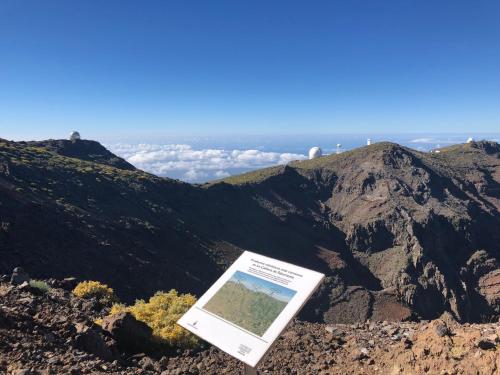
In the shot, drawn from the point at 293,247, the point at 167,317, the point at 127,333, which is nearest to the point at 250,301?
the point at 127,333

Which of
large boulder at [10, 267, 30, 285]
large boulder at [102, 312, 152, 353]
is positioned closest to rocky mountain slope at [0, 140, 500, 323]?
large boulder at [10, 267, 30, 285]

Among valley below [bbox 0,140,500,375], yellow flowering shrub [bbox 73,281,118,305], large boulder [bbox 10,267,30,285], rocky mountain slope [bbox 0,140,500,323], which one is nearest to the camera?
valley below [bbox 0,140,500,375]

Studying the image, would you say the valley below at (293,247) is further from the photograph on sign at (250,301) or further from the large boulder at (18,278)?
the photograph on sign at (250,301)

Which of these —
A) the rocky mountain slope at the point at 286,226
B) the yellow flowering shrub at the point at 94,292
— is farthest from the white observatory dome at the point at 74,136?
the yellow flowering shrub at the point at 94,292

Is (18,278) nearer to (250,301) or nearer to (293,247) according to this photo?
(250,301)

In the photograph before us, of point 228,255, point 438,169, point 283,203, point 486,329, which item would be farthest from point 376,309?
point 438,169

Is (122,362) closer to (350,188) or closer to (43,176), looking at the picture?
(43,176)

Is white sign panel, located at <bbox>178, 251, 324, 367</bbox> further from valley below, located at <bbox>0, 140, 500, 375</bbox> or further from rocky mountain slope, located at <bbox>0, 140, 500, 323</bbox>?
rocky mountain slope, located at <bbox>0, 140, 500, 323</bbox>
